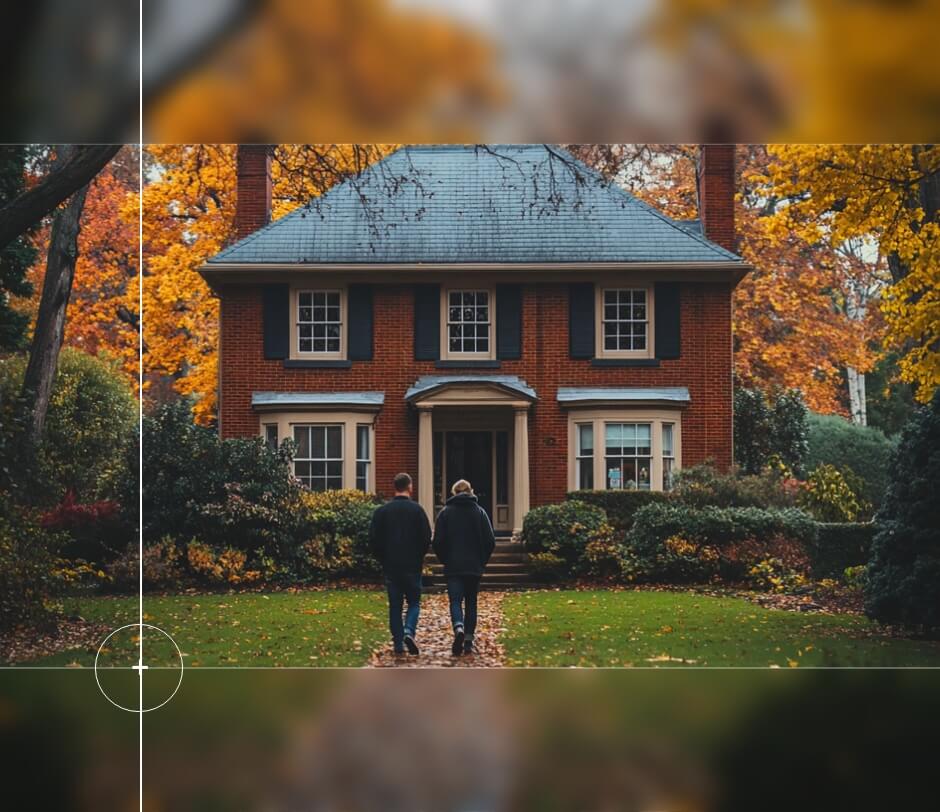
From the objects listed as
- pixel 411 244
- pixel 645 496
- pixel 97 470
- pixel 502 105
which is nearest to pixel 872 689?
pixel 645 496

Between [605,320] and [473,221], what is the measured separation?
193 centimetres

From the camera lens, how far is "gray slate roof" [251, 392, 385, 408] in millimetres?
15500

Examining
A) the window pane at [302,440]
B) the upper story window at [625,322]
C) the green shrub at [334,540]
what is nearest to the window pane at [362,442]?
the window pane at [302,440]

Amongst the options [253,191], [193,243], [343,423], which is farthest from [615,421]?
[193,243]

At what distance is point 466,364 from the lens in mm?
15656

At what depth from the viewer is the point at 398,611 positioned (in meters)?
12.0

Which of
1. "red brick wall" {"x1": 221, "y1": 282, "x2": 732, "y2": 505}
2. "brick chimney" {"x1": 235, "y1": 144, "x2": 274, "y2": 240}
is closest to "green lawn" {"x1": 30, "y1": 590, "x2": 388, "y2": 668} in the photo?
"red brick wall" {"x1": 221, "y1": 282, "x2": 732, "y2": 505}

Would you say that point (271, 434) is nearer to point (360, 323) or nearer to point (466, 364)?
point (360, 323)

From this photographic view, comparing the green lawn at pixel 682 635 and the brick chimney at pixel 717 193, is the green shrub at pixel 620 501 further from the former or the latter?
the brick chimney at pixel 717 193

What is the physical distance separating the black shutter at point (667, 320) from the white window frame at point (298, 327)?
364cm

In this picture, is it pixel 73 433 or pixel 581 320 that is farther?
pixel 581 320

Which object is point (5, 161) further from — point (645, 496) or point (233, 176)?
point (645, 496)

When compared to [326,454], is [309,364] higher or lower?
higher

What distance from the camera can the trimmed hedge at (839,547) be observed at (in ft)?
45.8
